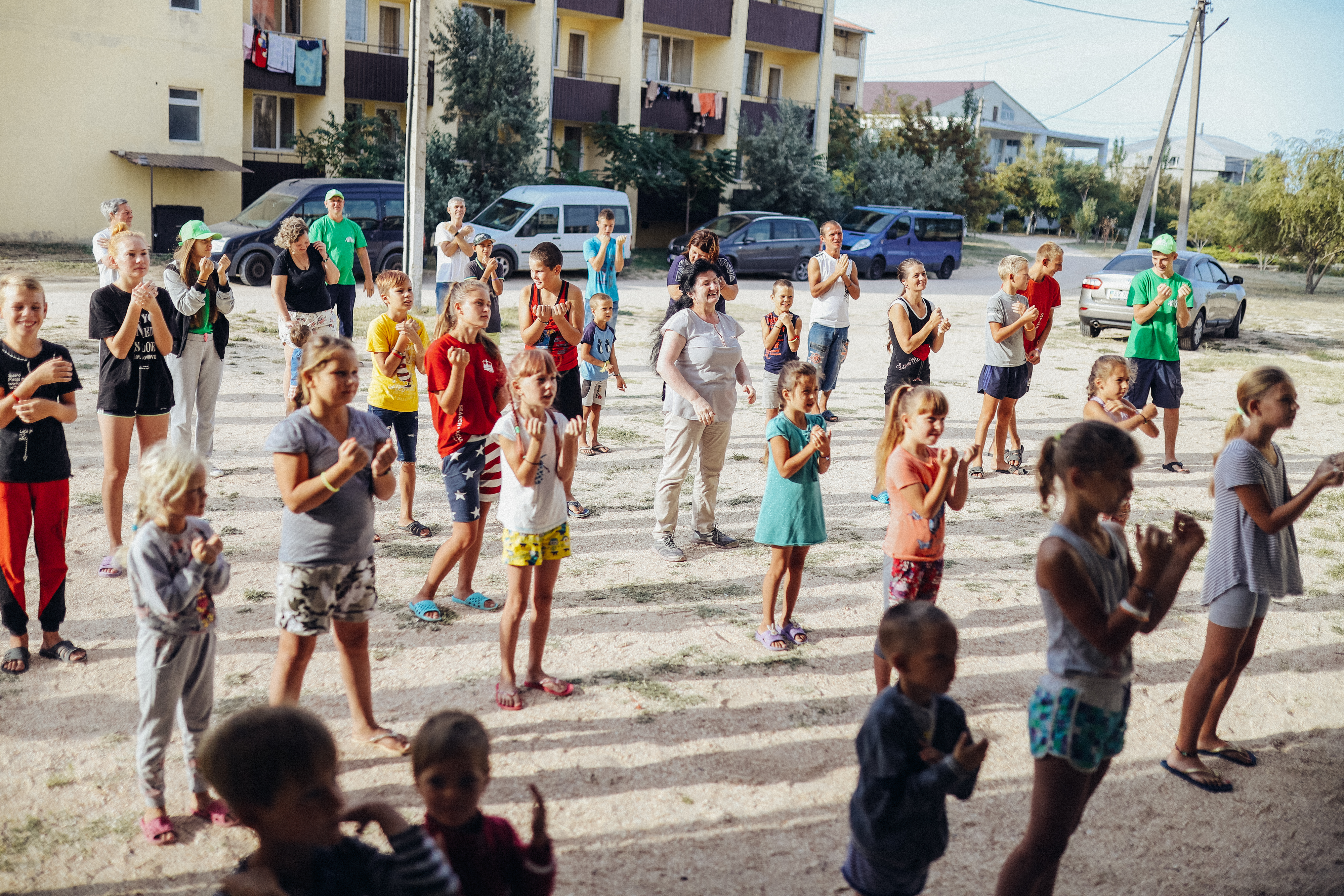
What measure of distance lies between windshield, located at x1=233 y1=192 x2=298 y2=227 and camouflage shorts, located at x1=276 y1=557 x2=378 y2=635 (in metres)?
15.5

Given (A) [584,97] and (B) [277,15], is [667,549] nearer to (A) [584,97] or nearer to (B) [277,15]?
(B) [277,15]

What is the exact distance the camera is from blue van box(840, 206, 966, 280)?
25969 mm

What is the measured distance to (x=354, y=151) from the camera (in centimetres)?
2452

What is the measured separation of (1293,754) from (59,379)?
17.9 feet

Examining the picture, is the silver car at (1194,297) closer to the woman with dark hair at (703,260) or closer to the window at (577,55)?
the woman with dark hair at (703,260)

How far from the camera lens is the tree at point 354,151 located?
24.1 m

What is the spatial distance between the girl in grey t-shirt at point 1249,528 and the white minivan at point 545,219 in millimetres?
17098

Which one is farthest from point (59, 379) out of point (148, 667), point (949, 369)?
point (949, 369)

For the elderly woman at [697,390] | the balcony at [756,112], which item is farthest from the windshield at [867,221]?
the elderly woman at [697,390]

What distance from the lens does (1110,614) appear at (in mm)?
2998

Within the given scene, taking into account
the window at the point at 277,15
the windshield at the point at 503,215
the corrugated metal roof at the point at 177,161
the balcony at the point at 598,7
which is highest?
the balcony at the point at 598,7

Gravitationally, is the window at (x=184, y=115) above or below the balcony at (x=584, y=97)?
below

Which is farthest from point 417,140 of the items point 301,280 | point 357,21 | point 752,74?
point 752,74

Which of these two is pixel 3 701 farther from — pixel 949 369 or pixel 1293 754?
pixel 949 369
